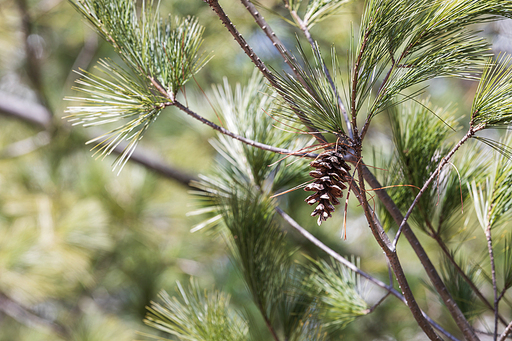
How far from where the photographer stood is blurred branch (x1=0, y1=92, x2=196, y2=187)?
111 centimetres

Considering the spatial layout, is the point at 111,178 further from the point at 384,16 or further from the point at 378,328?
the point at 384,16

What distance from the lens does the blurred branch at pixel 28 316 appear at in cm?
119

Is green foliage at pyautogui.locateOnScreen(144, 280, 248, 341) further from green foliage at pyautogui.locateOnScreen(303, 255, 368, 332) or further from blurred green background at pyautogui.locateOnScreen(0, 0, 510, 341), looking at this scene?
blurred green background at pyautogui.locateOnScreen(0, 0, 510, 341)

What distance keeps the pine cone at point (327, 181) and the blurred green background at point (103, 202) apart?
64 cm

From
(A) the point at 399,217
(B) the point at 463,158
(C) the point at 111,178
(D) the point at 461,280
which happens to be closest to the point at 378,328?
(D) the point at 461,280

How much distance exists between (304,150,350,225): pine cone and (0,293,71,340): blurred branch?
119 cm

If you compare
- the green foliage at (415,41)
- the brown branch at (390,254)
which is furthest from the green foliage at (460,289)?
the green foliage at (415,41)

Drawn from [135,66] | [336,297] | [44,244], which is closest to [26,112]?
[44,244]

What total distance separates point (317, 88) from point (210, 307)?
30cm

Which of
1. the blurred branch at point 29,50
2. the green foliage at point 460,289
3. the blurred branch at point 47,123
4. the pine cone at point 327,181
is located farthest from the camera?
the blurred branch at point 47,123

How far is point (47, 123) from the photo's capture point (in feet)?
3.68

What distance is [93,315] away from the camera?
1.19 meters

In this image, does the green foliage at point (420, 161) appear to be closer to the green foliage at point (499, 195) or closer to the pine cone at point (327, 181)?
the green foliage at point (499, 195)

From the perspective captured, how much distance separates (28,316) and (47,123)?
2.18 ft
